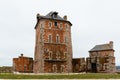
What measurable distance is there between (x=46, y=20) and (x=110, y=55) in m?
19.6

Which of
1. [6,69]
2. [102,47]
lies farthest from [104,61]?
[6,69]

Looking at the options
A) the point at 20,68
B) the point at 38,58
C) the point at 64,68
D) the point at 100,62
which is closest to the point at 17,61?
the point at 20,68

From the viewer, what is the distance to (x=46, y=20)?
48312 millimetres

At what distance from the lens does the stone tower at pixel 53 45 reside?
47.2m

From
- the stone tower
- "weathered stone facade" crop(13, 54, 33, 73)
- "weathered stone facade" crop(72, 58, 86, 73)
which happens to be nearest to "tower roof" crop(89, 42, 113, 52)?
"weathered stone facade" crop(72, 58, 86, 73)

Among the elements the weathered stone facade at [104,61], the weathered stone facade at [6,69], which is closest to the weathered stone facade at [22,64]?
the weathered stone facade at [6,69]

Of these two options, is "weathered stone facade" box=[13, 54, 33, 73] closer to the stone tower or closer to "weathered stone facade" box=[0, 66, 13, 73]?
"weathered stone facade" box=[0, 66, 13, 73]

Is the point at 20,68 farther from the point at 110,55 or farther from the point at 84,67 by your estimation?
the point at 110,55

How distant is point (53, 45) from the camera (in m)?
48.0

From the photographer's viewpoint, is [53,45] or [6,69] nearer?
[53,45]

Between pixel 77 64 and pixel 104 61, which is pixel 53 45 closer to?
pixel 77 64

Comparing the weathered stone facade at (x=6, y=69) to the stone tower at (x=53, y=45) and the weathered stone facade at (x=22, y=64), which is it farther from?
the stone tower at (x=53, y=45)

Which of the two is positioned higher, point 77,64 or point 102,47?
point 102,47

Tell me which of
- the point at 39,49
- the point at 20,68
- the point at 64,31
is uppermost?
the point at 64,31
